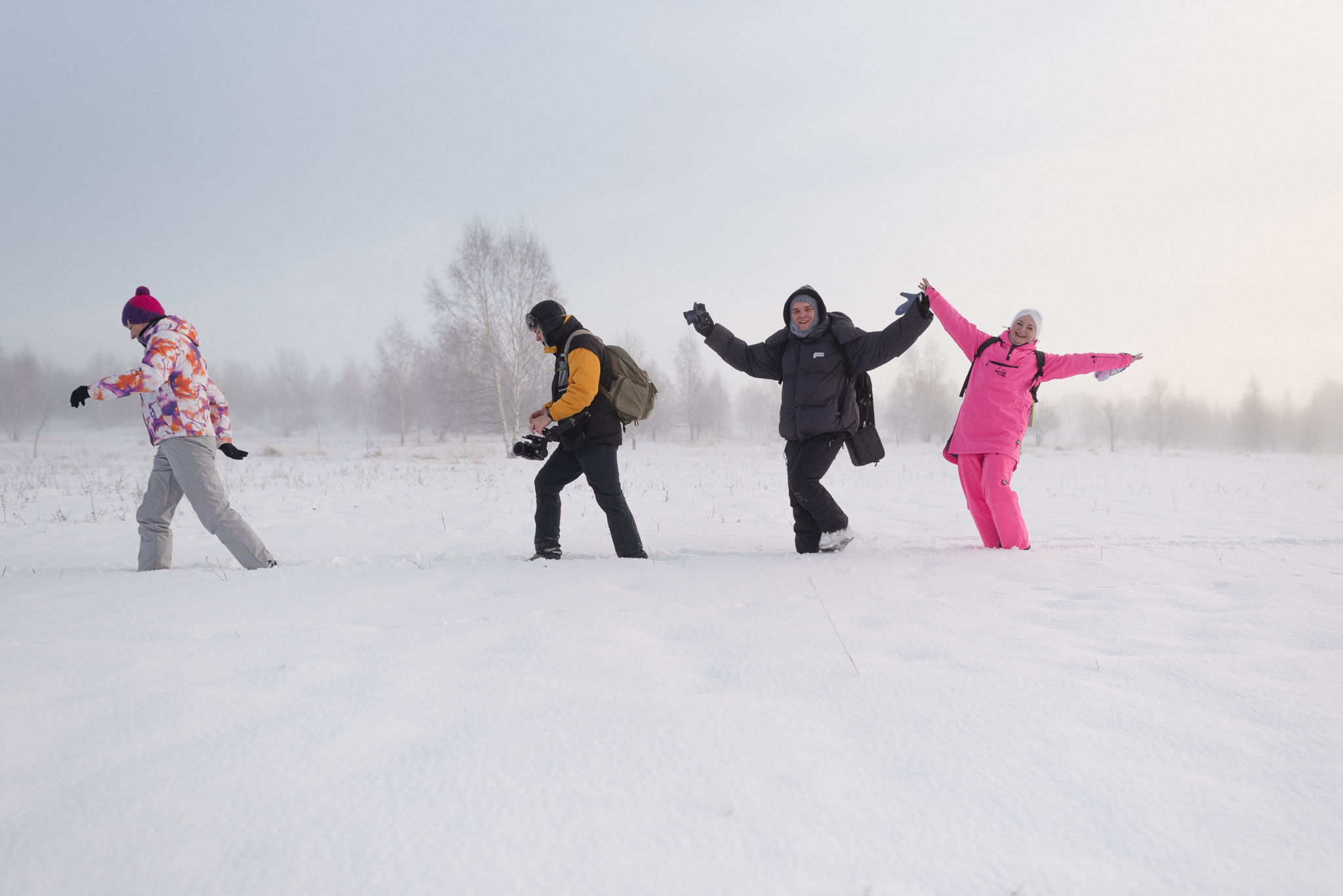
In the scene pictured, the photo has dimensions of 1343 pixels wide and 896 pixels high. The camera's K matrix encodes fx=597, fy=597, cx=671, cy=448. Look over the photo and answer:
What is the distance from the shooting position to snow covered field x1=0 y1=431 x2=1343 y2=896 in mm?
1137

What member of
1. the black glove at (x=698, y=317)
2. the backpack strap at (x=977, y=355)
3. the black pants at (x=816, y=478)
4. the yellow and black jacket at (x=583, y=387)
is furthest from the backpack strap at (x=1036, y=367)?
the yellow and black jacket at (x=583, y=387)

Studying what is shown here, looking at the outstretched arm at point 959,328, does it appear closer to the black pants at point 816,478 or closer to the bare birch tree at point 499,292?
the black pants at point 816,478

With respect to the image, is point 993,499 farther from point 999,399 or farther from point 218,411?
point 218,411

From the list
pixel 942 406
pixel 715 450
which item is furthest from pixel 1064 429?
pixel 715 450

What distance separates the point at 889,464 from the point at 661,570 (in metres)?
16.6

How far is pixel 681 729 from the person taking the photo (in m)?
1.58

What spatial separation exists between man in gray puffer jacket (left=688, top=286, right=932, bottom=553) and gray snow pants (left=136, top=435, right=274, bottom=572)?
341cm

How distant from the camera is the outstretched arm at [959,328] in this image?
4.47 meters

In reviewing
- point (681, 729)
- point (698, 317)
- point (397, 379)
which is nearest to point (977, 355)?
point (698, 317)

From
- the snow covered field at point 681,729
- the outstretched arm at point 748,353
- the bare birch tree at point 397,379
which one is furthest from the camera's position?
the bare birch tree at point 397,379

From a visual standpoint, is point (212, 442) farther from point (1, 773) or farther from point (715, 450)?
point (715, 450)

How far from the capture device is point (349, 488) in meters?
9.91

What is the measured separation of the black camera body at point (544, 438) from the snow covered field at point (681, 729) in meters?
0.85

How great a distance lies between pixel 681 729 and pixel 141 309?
4663mm
